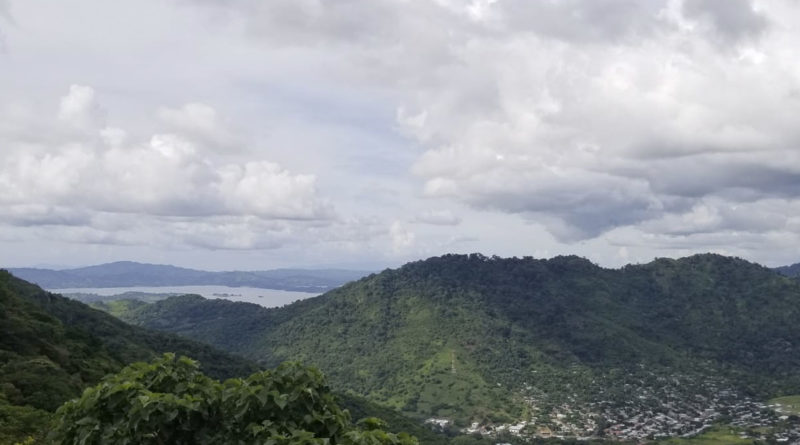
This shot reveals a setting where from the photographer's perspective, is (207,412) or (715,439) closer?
(207,412)

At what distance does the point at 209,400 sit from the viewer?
1300 cm

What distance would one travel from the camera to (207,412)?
42.0ft

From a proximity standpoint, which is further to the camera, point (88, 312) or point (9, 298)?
point (88, 312)

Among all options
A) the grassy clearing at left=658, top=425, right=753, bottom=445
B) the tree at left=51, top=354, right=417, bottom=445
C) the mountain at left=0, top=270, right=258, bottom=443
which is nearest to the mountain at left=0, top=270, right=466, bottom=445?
the mountain at left=0, top=270, right=258, bottom=443

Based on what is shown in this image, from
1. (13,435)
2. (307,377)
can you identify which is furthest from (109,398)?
(13,435)

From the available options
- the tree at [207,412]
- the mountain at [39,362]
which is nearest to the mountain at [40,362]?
the mountain at [39,362]

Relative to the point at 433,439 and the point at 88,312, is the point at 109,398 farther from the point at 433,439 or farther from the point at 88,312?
the point at 88,312

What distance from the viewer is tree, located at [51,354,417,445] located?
38.3 feet

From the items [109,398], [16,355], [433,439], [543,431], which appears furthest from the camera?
[543,431]

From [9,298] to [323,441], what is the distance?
3029 inches

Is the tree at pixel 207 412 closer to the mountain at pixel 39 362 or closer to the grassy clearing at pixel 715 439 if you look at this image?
the mountain at pixel 39 362

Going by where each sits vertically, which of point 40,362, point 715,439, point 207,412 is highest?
point 207,412

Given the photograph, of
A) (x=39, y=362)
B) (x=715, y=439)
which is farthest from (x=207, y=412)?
(x=715, y=439)

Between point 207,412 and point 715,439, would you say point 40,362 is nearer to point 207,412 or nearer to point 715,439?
A: point 207,412
